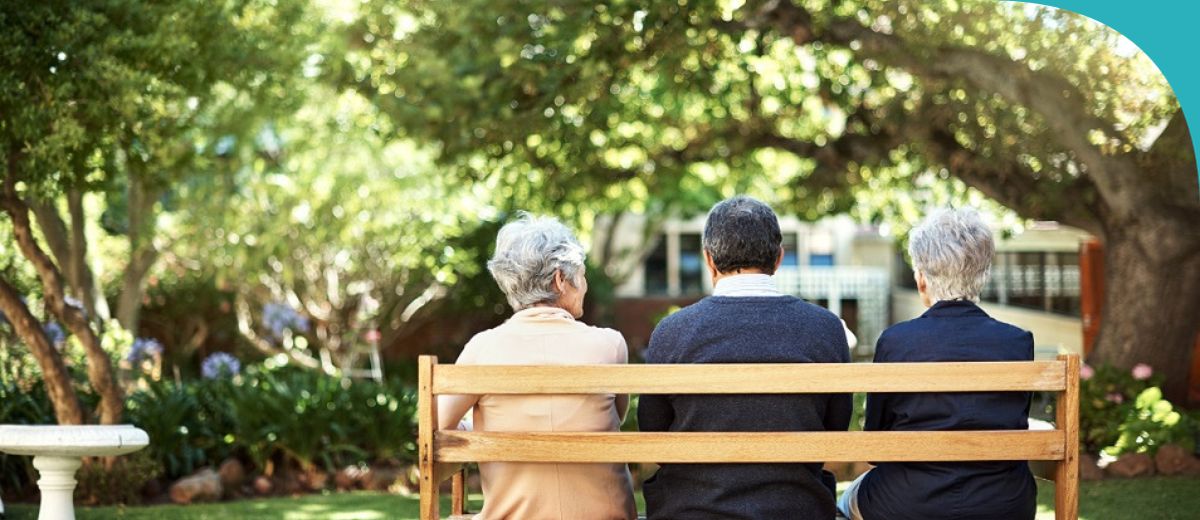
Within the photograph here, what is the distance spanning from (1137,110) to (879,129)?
301cm

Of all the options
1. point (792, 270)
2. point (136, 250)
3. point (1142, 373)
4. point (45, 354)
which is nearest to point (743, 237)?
point (45, 354)

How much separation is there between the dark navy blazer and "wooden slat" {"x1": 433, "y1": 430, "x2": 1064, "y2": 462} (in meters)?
0.10

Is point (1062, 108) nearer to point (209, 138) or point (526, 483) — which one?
point (526, 483)

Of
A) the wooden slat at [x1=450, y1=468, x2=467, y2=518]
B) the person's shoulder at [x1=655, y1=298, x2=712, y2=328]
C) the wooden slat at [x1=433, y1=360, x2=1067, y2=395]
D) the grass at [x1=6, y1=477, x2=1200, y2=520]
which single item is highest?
the person's shoulder at [x1=655, y1=298, x2=712, y2=328]

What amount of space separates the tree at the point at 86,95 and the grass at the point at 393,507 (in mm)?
608

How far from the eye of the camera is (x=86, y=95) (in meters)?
6.21

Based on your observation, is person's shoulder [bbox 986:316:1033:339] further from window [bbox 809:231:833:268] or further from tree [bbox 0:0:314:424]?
window [bbox 809:231:833:268]

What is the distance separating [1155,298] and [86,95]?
6470 mm

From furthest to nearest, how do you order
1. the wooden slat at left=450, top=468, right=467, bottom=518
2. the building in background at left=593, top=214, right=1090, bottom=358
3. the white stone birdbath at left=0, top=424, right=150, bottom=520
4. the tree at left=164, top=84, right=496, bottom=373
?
the building in background at left=593, top=214, right=1090, bottom=358 < the tree at left=164, top=84, right=496, bottom=373 < the white stone birdbath at left=0, top=424, right=150, bottom=520 < the wooden slat at left=450, top=468, right=467, bottom=518

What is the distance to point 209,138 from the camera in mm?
10391

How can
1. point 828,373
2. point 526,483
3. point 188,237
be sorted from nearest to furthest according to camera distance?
point 828,373 < point 526,483 < point 188,237

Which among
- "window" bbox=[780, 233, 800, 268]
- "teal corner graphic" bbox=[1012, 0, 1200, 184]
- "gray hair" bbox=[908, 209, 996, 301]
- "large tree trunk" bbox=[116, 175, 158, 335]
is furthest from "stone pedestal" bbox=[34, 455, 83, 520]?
"window" bbox=[780, 233, 800, 268]

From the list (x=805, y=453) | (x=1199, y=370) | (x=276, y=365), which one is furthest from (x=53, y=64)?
(x=1199, y=370)

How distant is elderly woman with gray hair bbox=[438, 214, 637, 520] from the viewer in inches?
131
